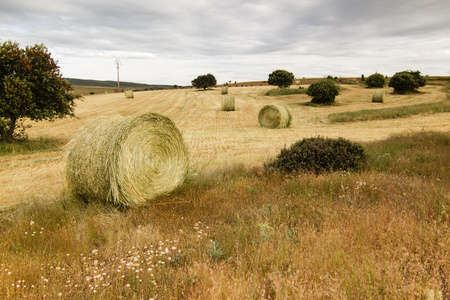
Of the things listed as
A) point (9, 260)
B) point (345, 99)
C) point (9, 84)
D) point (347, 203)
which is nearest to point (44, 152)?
point (9, 84)

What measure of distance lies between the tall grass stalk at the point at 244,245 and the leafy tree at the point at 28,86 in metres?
9.08

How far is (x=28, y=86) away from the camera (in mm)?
13125

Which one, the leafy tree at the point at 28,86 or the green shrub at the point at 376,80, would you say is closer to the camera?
the leafy tree at the point at 28,86

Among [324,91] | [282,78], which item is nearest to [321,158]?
[324,91]

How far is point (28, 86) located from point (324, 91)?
98.7 ft

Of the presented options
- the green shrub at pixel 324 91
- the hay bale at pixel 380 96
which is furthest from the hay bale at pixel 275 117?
the hay bale at pixel 380 96

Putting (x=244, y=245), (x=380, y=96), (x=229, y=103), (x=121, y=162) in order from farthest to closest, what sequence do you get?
(x=380, y=96) < (x=229, y=103) < (x=121, y=162) < (x=244, y=245)

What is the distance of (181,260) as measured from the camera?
3670 mm

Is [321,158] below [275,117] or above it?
below

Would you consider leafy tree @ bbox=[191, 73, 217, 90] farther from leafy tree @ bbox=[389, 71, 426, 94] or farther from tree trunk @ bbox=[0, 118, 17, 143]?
tree trunk @ bbox=[0, 118, 17, 143]

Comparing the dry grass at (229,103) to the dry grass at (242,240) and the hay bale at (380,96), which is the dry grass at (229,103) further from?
the dry grass at (242,240)

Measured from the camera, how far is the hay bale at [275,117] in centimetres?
2152

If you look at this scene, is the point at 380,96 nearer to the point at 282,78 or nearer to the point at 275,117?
the point at 275,117

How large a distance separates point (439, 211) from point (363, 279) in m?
1.93
